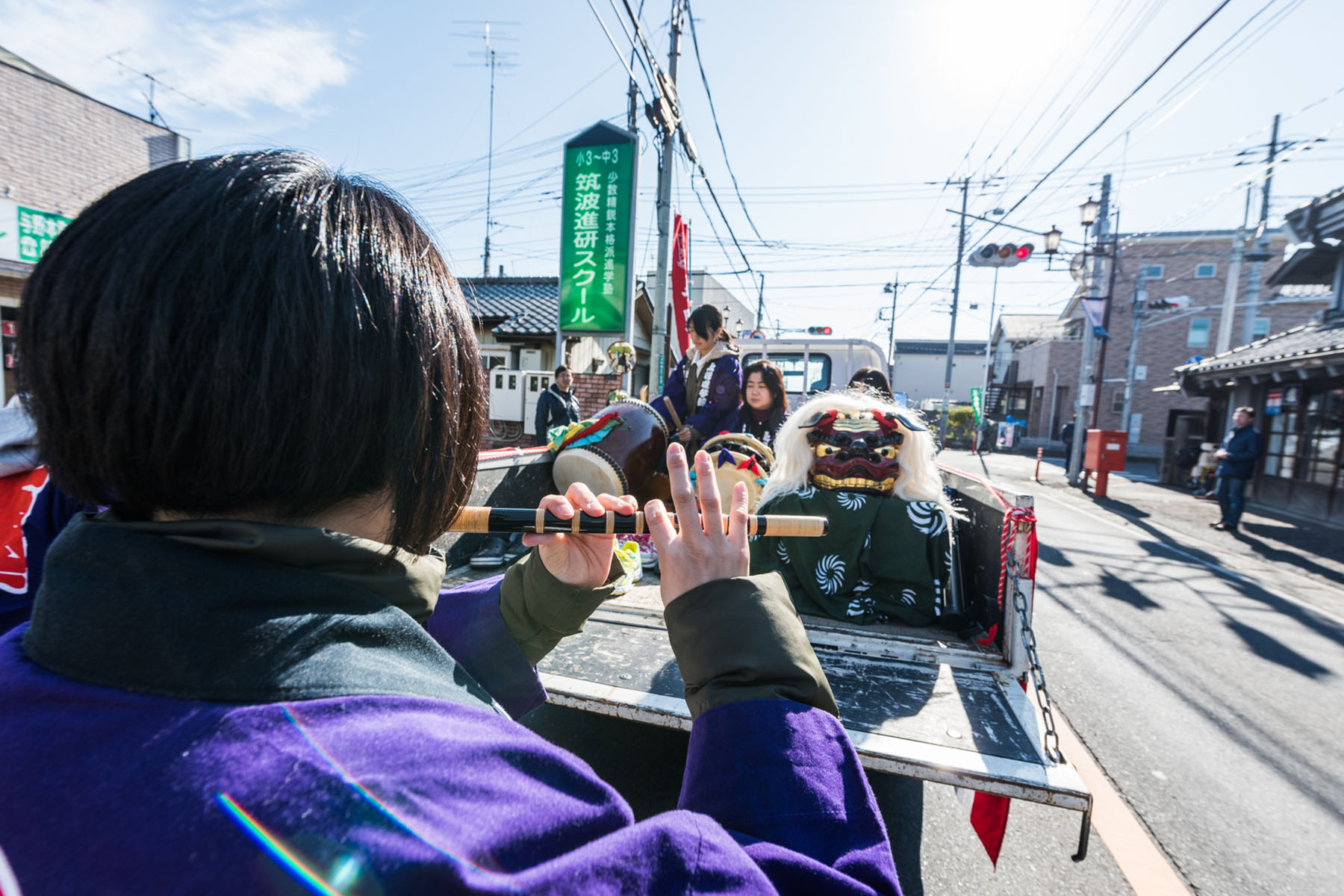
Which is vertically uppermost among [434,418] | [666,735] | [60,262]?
[60,262]

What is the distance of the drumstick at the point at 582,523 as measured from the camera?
3.50 feet

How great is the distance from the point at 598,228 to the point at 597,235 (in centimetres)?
10

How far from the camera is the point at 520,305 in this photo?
54.6ft

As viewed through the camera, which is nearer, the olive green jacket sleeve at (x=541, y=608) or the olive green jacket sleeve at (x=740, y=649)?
the olive green jacket sleeve at (x=740, y=649)

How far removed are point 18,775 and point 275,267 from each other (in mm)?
455

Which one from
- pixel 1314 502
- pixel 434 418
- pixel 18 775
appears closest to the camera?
pixel 18 775

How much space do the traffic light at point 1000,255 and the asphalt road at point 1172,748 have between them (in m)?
12.1

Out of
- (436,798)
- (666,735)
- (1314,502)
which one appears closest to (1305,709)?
(666,735)

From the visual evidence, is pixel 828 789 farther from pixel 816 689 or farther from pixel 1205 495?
pixel 1205 495

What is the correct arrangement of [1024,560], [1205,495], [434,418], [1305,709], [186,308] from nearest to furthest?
[186,308]
[434,418]
[1024,560]
[1305,709]
[1205,495]

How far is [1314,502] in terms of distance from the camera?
35.2 ft

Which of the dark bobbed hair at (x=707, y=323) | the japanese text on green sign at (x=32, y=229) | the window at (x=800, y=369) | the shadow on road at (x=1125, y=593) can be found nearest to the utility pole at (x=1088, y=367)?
the shadow on road at (x=1125, y=593)

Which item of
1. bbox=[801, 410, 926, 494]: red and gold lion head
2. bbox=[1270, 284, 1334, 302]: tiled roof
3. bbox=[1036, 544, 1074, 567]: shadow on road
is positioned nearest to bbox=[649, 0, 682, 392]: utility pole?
bbox=[1036, 544, 1074, 567]: shadow on road

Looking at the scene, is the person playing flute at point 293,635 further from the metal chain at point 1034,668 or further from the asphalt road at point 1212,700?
the asphalt road at point 1212,700
